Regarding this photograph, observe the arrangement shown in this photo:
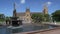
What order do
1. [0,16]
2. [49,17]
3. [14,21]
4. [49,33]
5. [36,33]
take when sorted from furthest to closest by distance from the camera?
[49,17]
[0,16]
[14,21]
[49,33]
[36,33]

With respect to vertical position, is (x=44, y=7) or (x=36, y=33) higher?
(x=44, y=7)

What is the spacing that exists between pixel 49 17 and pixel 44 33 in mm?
79433

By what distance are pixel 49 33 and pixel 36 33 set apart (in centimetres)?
153

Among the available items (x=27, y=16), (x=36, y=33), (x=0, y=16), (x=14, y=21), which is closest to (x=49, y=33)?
(x=36, y=33)

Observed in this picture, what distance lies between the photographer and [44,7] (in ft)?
414

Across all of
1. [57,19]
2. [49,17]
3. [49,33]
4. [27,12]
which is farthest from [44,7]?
[49,33]

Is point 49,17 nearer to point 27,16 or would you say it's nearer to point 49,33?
point 27,16

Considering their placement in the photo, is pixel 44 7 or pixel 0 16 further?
pixel 44 7

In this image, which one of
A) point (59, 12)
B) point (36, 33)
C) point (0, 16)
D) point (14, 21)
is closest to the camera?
point (36, 33)

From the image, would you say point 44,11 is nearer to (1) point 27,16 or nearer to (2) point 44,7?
(2) point 44,7

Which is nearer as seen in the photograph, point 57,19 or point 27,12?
point 57,19

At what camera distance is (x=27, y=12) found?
124312 millimetres

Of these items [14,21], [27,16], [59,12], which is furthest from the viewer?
[27,16]

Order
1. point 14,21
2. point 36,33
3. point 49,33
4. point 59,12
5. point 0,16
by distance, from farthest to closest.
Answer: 1. point 0,16
2. point 59,12
3. point 14,21
4. point 49,33
5. point 36,33
